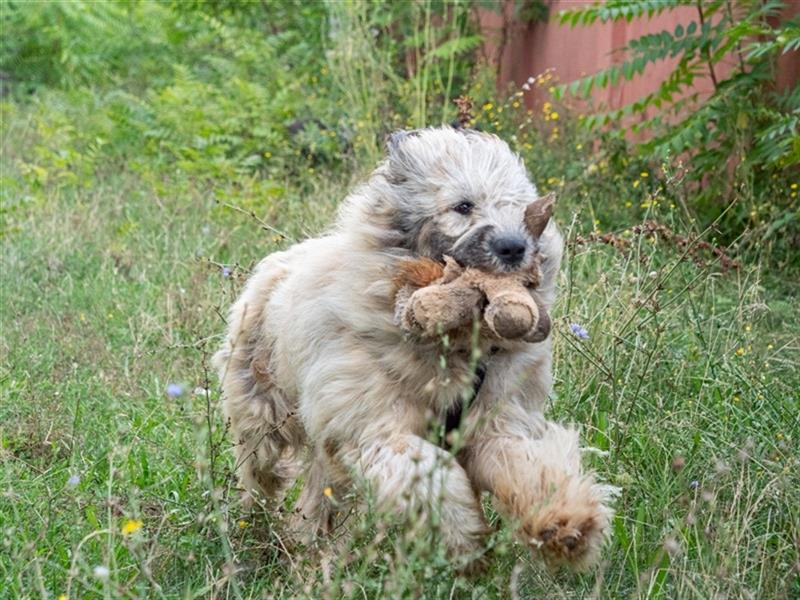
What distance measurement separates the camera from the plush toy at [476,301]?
366 cm

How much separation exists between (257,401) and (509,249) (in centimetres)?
145

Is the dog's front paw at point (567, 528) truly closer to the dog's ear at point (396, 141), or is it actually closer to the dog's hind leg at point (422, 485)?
the dog's hind leg at point (422, 485)

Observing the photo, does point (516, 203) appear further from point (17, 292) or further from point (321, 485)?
point (17, 292)

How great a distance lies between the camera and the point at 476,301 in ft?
12.2

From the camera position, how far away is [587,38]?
10781mm

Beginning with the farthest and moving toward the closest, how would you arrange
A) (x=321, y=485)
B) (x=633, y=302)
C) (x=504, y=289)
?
(x=633, y=302) < (x=321, y=485) < (x=504, y=289)

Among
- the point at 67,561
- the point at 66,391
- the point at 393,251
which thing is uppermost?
the point at 393,251

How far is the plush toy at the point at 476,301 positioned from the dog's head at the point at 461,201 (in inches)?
1.3

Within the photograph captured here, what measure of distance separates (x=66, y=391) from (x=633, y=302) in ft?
8.60

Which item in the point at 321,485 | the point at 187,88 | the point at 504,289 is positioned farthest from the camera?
the point at 187,88

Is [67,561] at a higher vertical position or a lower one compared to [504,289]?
lower

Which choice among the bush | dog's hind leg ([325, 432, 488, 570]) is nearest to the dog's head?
dog's hind leg ([325, 432, 488, 570])

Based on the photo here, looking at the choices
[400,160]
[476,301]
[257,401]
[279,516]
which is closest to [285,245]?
[257,401]

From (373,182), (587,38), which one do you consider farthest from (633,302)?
(587,38)
